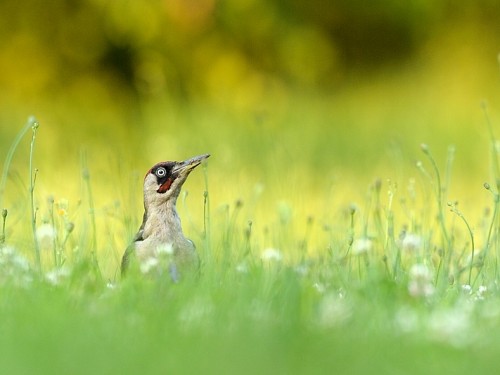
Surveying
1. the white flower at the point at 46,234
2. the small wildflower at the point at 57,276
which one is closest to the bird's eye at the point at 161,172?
the white flower at the point at 46,234

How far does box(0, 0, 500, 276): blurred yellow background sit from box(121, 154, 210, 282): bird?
6.63m

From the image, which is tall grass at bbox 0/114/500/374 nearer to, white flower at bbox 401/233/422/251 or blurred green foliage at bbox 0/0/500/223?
white flower at bbox 401/233/422/251

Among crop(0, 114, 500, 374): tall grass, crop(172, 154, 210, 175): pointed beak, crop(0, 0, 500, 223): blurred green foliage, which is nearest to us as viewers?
crop(0, 114, 500, 374): tall grass

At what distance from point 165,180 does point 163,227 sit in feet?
1.05

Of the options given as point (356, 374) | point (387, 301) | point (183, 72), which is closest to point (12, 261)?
point (387, 301)

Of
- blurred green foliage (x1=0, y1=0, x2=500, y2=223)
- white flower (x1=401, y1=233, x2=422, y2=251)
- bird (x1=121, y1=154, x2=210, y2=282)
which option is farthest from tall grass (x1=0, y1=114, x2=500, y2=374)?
blurred green foliage (x1=0, y1=0, x2=500, y2=223)

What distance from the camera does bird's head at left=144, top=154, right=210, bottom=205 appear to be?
17.9ft

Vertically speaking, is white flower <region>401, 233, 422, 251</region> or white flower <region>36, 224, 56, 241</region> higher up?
white flower <region>36, 224, 56, 241</region>

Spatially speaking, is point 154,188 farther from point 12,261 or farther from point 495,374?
point 495,374

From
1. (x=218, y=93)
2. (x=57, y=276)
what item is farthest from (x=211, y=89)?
(x=57, y=276)

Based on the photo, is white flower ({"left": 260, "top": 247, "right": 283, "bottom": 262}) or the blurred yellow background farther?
the blurred yellow background

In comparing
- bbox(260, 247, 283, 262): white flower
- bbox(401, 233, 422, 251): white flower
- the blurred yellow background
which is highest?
the blurred yellow background

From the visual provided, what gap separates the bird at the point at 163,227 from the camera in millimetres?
5031

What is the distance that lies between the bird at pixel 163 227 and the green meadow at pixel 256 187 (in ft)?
0.37
